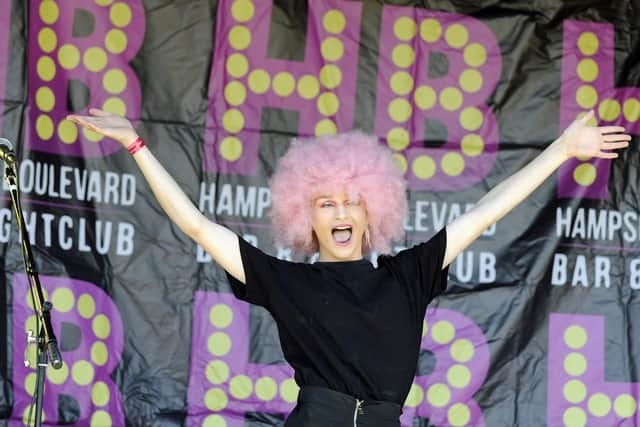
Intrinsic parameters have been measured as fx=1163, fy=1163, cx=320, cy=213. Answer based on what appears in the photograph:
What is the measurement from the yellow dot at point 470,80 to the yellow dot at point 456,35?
11cm

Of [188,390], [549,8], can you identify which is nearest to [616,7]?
[549,8]

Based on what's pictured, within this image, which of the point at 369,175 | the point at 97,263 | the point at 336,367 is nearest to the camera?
the point at 336,367

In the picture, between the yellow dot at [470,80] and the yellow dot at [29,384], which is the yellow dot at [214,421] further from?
the yellow dot at [470,80]

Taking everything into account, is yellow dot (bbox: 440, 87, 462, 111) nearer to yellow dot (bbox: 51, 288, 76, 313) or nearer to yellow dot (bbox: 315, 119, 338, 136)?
yellow dot (bbox: 315, 119, 338, 136)

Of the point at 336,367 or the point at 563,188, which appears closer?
the point at 336,367

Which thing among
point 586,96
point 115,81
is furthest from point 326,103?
point 586,96

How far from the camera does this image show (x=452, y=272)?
4340mm

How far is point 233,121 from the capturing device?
14.0 ft

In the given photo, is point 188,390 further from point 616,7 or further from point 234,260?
point 616,7

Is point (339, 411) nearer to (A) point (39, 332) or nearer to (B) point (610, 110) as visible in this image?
(A) point (39, 332)

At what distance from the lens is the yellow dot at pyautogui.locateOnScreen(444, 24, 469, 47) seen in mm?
4469

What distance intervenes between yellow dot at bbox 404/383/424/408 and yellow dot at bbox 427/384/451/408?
0.03 meters

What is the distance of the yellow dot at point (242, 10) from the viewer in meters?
4.31

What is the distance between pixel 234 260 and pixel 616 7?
232 cm
